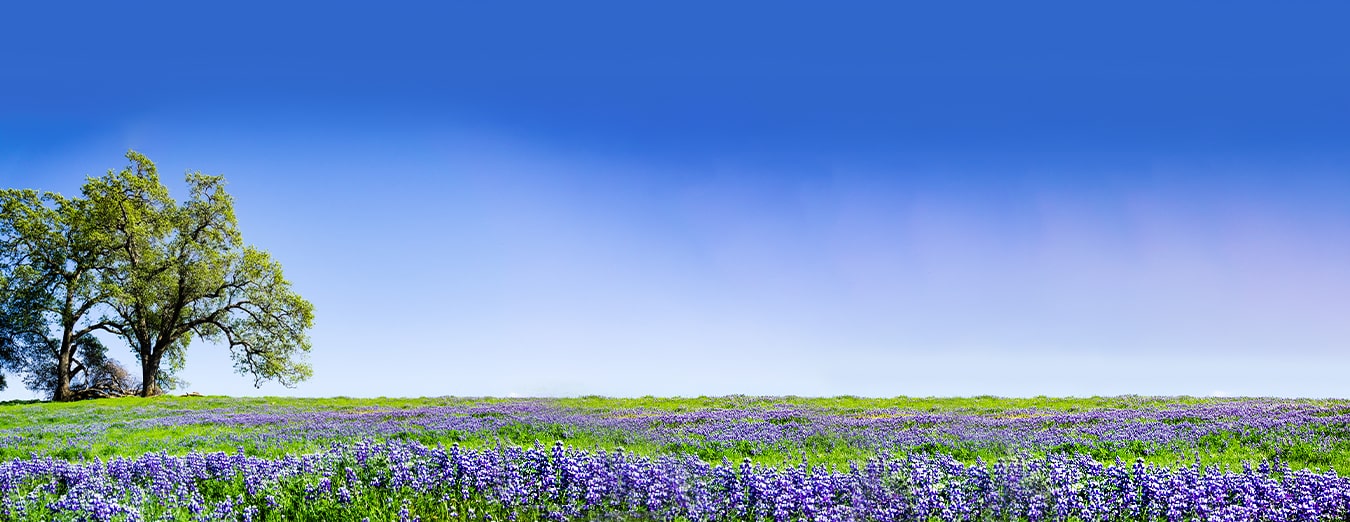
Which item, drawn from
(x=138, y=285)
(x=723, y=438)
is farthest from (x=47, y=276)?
(x=723, y=438)

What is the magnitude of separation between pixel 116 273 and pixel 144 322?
312 cm

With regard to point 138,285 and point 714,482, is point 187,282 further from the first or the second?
point 714,482

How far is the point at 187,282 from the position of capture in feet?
146

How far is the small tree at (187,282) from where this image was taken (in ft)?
146

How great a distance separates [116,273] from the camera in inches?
1757

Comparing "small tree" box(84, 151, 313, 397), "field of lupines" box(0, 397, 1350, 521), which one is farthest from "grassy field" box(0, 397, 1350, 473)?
"small tree" box(84, 151, 313, 397)

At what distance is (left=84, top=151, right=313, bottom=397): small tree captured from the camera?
44.5 m

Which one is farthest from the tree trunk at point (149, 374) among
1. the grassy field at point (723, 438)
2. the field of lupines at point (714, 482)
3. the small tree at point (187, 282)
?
the field of lupines at point (714, 482)

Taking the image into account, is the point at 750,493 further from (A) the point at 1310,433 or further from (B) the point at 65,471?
(A) the point at 1310,433

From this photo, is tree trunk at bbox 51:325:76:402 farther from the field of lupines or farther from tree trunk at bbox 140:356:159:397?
the field of lupines

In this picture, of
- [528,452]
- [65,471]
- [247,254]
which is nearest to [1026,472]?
[528,452]

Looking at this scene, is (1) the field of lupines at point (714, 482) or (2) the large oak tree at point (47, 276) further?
(2) the large oak tree at point (47, 276)

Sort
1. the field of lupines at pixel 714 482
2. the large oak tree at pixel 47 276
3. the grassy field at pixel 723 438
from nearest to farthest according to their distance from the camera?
the field of lupines at pixel 714 482 → the grassy field at pixel 723 438 → the large oak tree at pixel 47 276

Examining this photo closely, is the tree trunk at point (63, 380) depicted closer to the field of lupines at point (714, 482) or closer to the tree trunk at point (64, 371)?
the tree trunk at point (64, 371)
